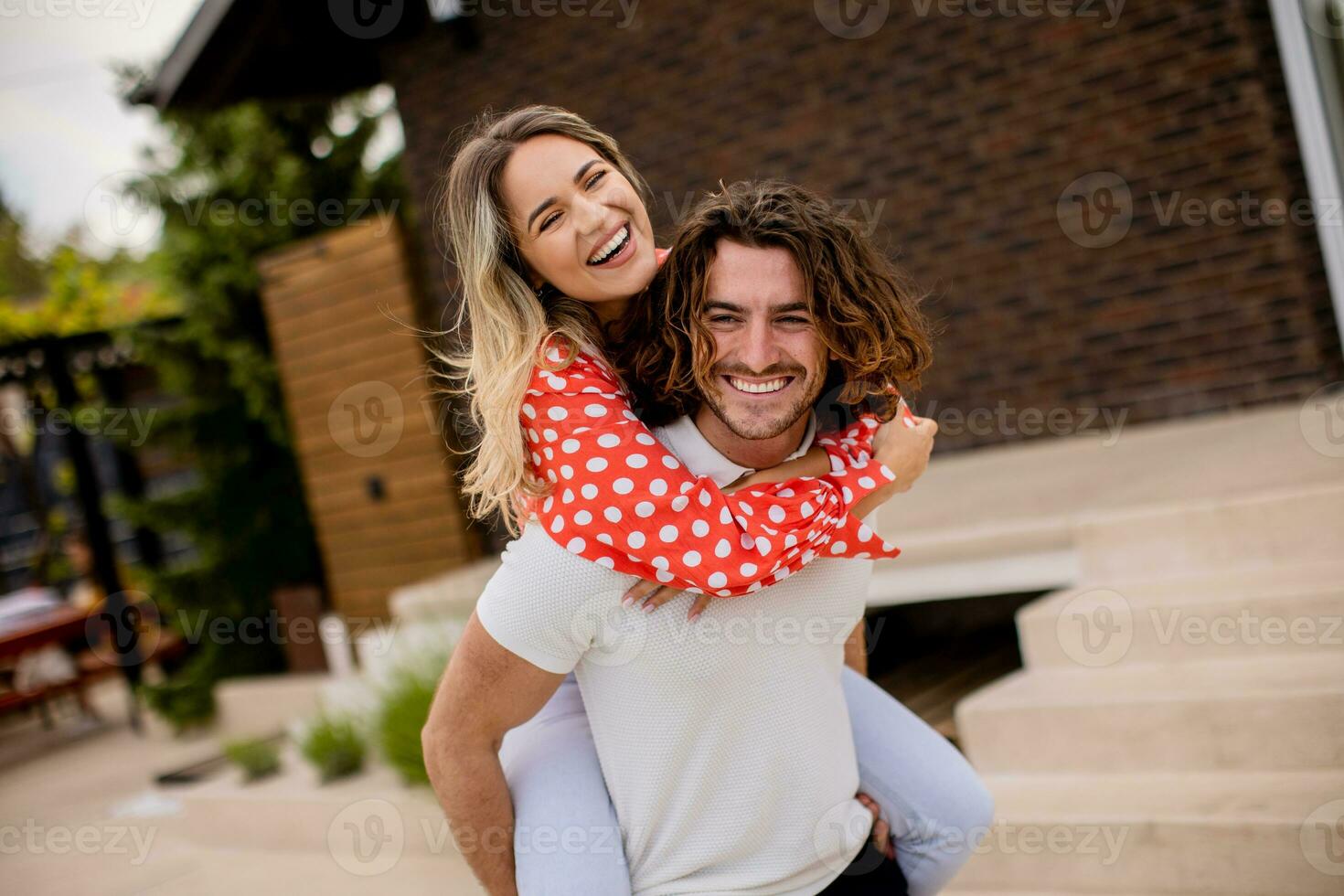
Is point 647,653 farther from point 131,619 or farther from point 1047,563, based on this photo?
point 131,619

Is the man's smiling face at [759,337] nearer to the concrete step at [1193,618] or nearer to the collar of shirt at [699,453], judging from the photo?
the collar of shirt at [699,453]

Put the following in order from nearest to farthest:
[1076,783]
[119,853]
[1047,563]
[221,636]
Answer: [1076,783], [1047,563], [119,853], [221,636]

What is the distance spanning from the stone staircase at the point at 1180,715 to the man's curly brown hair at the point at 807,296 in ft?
6.00

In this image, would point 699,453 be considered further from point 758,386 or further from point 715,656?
point 715,656

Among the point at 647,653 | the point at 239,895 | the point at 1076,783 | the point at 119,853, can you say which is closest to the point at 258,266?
the point at 119,853

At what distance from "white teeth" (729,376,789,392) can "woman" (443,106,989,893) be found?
0.14 metres

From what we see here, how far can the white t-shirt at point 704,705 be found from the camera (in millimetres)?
1642

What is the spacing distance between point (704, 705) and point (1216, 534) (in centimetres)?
271

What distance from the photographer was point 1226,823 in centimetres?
295

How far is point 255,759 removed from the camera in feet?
18.7

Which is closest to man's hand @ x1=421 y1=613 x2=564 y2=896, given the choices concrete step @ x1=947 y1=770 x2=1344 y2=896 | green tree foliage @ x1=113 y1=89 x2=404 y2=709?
concrete step @ x1=947 y1=770 x2=1344 y2=896

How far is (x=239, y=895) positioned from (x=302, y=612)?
10.9 ft

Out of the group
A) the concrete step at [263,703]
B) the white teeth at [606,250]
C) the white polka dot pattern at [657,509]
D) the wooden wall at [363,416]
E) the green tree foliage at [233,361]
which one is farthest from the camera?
the green tree foliage at [233,361]

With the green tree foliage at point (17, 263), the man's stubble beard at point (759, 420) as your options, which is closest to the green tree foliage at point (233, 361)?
the man's stubble beard at point (759, 420)
